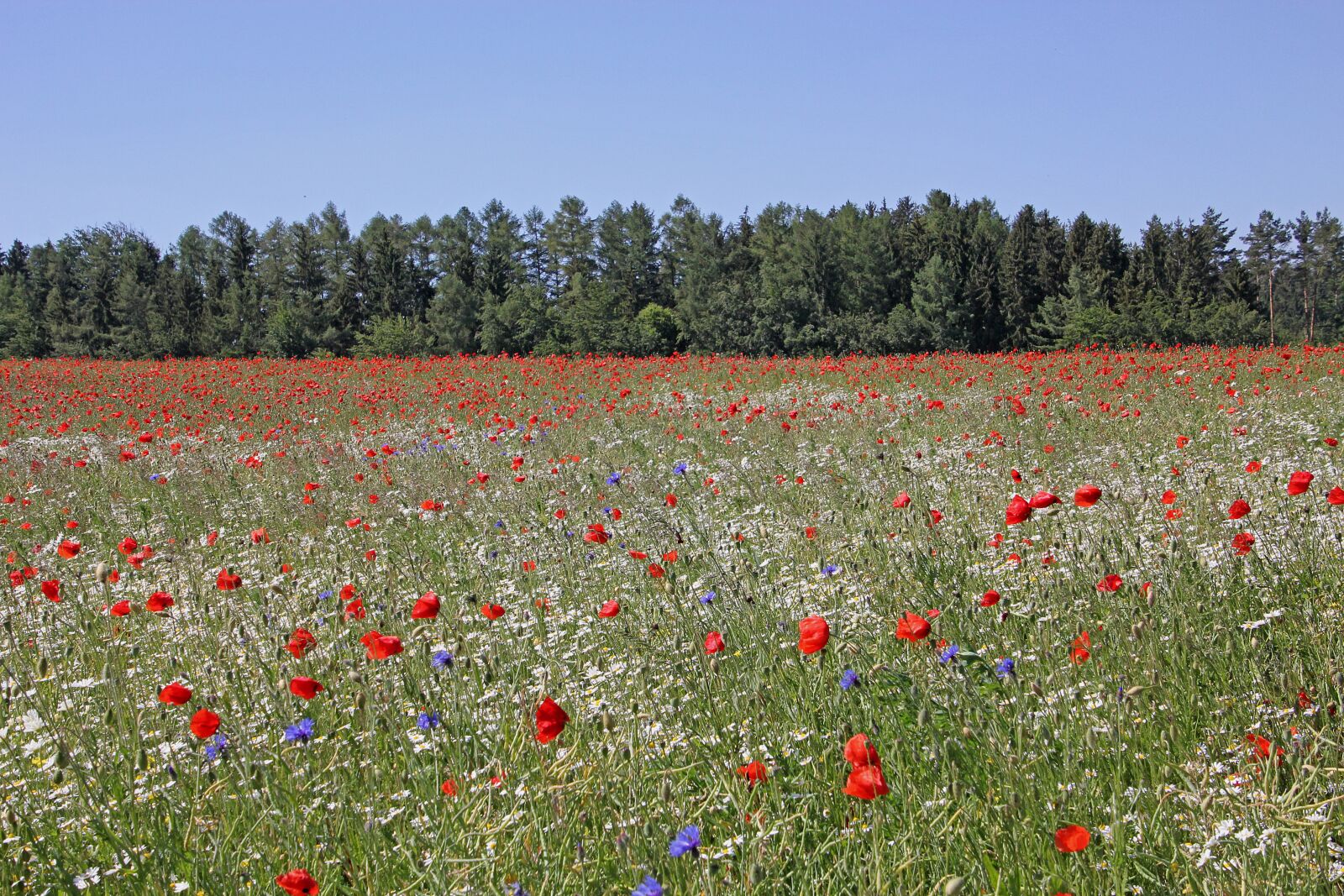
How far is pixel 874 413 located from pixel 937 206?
53818mm

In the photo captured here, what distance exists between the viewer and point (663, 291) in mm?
59250

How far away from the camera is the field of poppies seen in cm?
187

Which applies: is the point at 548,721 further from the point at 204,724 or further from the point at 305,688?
the point at 204,724

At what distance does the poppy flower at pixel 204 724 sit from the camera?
190cm

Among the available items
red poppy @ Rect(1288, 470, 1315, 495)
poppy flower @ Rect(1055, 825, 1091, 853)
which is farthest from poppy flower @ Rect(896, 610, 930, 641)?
red poppy @ Rect(1288, 470, 1315, 495)

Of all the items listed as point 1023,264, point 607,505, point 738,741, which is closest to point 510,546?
point 607,505

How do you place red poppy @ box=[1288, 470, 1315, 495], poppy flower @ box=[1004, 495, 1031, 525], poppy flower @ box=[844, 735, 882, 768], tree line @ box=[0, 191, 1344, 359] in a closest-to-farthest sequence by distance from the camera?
poppy flower @ box=[844, 735, 882, 768]
poppy flower @ box=[1004, 495, 1031, 525]
red poppy @ box=[1288, 470, 1315, 495]
tree line @ box=[0, 191, 1344, 359]

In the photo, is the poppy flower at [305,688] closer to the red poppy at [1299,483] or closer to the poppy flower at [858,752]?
the poppy flower at [858,752]

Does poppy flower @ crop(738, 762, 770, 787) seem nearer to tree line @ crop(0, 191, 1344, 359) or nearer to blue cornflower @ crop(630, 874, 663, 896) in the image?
blue cornflower @ crop(630, 874, 663, 896)

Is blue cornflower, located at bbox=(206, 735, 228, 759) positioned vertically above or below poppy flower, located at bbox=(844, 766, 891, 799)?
below

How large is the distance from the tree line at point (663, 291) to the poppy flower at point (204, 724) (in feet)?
104

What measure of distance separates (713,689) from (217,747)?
1338 mm

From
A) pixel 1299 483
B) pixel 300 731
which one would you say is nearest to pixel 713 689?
pixel 300 731

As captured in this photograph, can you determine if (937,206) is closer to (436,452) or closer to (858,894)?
(436,452)
